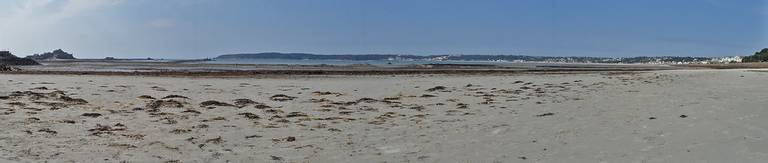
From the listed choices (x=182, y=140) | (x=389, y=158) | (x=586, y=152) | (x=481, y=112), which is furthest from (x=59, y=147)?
(x=481, y=112)

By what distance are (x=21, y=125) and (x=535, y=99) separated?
36.7 feet

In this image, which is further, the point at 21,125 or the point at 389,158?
the point at 21,125

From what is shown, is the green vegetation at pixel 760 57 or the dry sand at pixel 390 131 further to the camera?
the green vegetation at pixel 760 57

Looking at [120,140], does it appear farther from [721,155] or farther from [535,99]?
[535,99]

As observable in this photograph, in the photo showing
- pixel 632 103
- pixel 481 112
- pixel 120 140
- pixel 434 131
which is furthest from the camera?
pixel 632 103

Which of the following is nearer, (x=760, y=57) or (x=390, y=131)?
(x=390, y=131)

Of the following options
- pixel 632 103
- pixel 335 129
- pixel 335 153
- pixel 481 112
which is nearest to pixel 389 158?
pixel 335 153

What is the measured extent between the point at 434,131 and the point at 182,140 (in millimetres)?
3707

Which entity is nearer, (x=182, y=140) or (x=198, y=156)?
(x=198, y=156)

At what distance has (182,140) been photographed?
8.85m

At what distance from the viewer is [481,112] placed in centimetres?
1265

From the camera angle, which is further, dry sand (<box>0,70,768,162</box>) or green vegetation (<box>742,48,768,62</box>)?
green vegetation (<box>742,48,768,62</box>)

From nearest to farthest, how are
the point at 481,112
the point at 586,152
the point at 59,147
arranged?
the point at 586,152, the point at 59,147, the point at 481,112

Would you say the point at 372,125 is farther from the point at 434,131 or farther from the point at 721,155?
the point at 721,155
